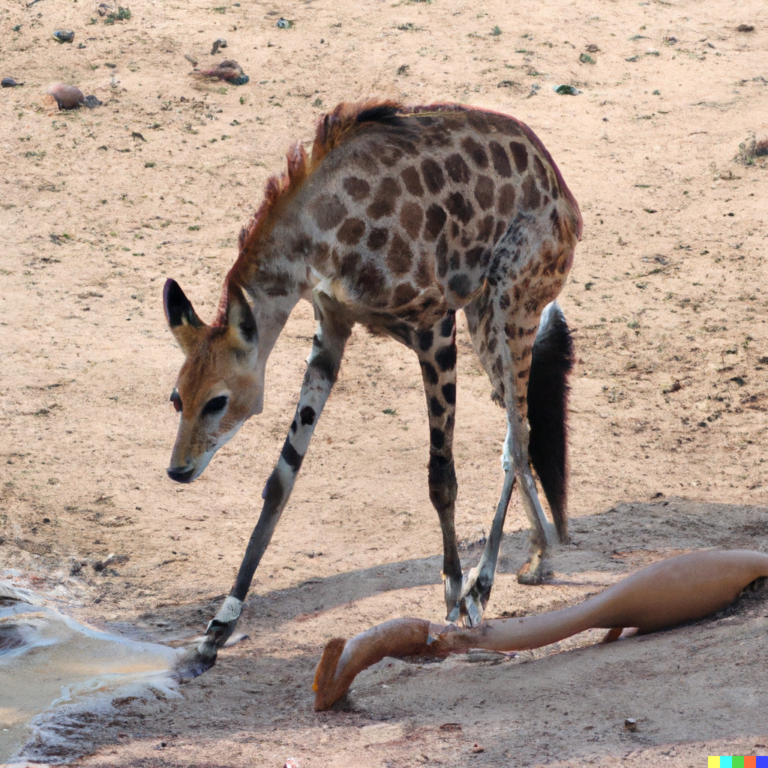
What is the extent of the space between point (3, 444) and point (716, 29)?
11386mm

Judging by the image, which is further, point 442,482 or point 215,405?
point 442,482

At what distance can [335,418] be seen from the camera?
6.84 metres

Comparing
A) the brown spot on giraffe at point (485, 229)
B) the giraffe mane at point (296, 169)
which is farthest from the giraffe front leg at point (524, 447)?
the giraffe mane at point (296, 169)

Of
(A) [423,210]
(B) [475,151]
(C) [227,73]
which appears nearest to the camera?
(A) [423,210]

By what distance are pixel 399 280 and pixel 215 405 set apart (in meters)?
0.97

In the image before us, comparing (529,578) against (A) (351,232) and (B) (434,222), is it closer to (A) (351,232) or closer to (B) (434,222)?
(B) (434,222)

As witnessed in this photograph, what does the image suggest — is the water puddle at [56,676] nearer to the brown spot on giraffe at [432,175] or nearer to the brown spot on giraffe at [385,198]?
the brown spot on giraffe at [385,198]

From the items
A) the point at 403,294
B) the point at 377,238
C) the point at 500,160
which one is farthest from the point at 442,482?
the point at 500,160

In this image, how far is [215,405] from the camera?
13.1ft

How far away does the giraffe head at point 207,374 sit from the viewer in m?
3.93

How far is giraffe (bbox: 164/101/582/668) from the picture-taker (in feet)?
13.3

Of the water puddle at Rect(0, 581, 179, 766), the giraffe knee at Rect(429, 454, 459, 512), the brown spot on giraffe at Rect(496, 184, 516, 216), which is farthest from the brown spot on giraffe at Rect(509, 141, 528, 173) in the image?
the water puddle at Rect(0, 581, 179, 766)

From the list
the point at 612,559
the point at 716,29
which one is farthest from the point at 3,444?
the point at 716,29

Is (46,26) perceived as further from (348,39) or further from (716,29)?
(716,29)
